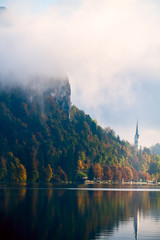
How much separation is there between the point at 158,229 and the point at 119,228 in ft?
13.9

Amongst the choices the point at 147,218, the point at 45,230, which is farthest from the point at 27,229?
the point at 147,218

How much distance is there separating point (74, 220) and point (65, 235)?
1245 cm

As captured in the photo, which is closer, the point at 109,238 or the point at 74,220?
the point at 109,238

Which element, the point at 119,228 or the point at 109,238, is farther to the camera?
the point at 119,228

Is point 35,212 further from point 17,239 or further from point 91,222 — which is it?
point 17,239

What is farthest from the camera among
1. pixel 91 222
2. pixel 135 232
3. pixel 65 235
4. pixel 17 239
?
pixel 91 222

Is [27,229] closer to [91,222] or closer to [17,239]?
[17,239]

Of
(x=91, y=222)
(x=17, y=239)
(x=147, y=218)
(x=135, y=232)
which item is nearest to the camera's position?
(x=17, y=239)

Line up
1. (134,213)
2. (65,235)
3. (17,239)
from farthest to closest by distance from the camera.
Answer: (134,213), (65,235), (17,239)

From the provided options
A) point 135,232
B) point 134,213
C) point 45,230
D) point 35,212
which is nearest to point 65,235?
point 45,230

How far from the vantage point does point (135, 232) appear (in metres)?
49.3

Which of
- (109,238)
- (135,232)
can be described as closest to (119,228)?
(135,232)

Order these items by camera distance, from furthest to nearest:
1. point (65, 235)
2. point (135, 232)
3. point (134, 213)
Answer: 1. point (134, 213)
2. point (135, 232)
3. point (65, 235)

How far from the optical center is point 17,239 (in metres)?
42.7
